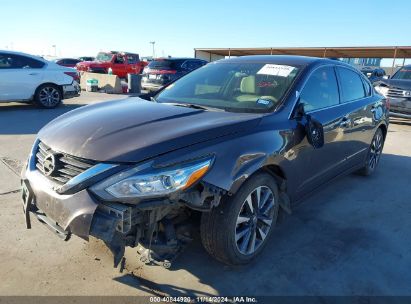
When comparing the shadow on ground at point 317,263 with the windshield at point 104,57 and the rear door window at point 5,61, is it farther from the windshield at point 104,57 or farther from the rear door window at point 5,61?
the windshield at point 104,57

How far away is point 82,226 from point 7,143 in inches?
194

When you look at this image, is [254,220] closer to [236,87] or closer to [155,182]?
[155,182]

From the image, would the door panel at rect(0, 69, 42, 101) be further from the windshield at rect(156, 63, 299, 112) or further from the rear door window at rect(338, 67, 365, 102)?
the rear door window at rect(338, 67, 365, 102)

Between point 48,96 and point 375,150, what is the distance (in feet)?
28.2

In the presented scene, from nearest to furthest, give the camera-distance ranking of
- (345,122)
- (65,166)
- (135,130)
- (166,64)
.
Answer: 1. (65,166)
2. (135,130)
3. (345,122)
4. (166,64)

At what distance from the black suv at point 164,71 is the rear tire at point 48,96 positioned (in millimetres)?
4880

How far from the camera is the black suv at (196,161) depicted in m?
2.25

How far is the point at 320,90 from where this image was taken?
12.3 feet

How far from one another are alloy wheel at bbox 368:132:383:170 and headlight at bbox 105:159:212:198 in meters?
3.83

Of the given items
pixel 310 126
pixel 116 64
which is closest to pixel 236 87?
pixel 310 126

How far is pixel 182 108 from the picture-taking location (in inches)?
127

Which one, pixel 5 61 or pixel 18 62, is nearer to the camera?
pixel 5 61

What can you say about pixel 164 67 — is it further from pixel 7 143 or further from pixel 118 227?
pixel 118 227

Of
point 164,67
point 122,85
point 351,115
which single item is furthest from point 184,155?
point 122,85
